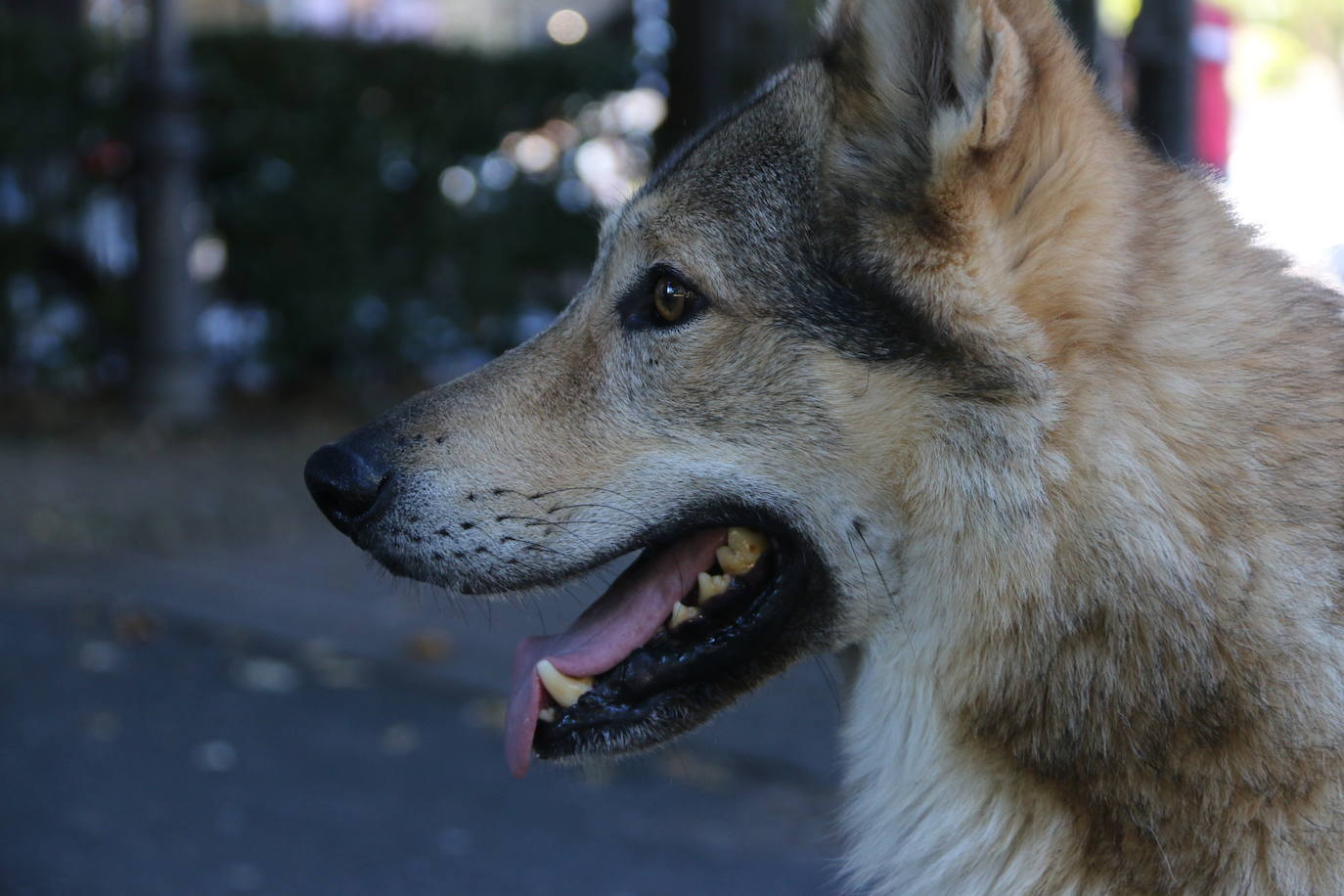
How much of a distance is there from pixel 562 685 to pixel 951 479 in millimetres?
897

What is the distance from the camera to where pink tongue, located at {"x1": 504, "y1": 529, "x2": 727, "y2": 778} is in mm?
2723

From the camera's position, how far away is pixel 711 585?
2715mm

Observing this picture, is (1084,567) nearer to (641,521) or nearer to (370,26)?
(641,521)

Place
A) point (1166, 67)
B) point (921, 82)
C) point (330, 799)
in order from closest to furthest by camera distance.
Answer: point (921, 82), point (330, 799), point (1166, 67)

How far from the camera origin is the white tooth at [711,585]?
2703mm

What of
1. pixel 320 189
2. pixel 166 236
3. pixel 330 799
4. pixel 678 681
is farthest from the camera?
pixel 320 189

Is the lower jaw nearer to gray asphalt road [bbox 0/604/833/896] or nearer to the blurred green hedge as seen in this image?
gray asphalt road [bbox 0/604/833/896]

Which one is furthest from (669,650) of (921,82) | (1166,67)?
(1166,67)

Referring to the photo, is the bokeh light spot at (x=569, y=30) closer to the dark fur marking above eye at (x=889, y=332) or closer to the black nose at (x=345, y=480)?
the black nose at (x=345, y=480)

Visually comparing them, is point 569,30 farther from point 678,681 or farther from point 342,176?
point 678,681

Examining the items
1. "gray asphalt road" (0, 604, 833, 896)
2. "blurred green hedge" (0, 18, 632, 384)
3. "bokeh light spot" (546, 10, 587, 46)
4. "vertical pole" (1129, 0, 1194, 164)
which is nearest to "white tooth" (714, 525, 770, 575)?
"gray asphalt road" (0, 604, 833, 896)

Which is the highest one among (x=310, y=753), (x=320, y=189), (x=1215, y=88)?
(x=320, y=189)

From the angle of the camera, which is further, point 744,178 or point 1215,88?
point 1215,88

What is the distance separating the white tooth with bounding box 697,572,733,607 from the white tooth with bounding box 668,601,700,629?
0.02 m
